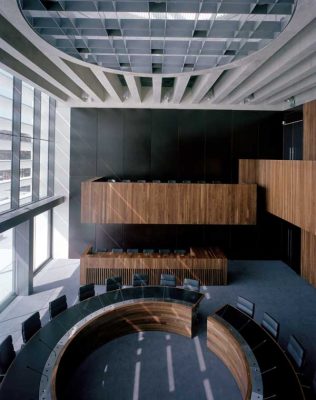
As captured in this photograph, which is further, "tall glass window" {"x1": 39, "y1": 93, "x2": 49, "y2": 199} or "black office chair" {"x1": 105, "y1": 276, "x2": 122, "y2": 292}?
"tall glass window" {"x1": 39, "y1": 93, "x2": 49, "y2": 199}

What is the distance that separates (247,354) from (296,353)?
0.88 metres

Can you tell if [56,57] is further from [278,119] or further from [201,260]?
[278,119]

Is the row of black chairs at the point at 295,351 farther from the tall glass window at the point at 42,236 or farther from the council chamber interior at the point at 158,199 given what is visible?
the tall glass window at the point at 42,236

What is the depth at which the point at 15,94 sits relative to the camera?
809cm

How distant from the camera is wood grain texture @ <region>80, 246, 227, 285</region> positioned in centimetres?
954

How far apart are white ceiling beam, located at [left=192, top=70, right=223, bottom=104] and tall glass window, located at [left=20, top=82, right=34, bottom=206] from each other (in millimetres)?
5232

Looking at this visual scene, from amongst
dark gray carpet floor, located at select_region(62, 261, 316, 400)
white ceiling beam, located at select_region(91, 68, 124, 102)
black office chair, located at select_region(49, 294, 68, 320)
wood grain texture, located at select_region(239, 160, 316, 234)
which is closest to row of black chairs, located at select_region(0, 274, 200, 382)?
black office chair, located at select_region(49, 294, 68, 320)

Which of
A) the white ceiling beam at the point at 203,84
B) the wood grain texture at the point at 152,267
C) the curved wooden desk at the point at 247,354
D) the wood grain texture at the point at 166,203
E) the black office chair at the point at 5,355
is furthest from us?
the wood grain texture at the point at 152,267

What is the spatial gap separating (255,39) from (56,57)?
393cm

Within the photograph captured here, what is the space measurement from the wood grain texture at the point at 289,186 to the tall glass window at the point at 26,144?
742 centimetres

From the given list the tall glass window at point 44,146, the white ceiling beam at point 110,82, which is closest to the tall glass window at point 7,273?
the tall glass window at point 44,146

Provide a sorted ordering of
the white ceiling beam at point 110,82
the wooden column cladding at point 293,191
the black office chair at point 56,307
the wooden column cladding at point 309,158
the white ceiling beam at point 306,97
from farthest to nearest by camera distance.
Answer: the white ceiling beam at point 306,97, the wooden column cladding at point 309,158, the white ceiling beam at point 110,82, the wooden column cladding at point 293,191, the black office chair at point 56,307

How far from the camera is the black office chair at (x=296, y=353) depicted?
4.86 metres

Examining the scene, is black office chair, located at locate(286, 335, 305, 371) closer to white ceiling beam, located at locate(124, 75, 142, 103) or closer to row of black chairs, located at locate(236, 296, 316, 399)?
row of black chairs, located at locate(236, 296, 316, 399)
